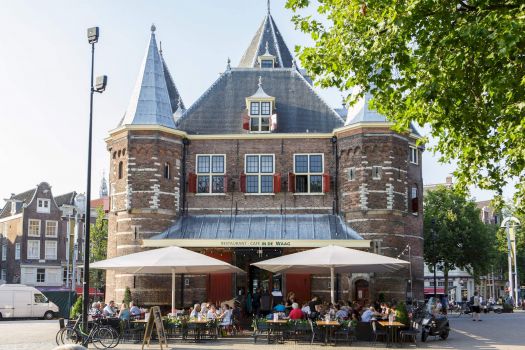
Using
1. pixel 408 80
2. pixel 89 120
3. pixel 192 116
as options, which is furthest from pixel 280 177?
pixel 408 80

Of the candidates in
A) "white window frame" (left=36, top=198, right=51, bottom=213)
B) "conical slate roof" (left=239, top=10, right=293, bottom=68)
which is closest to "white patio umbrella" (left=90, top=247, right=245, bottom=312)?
"conical slate roof" (left=239, top=10, right=293, bottom=68)

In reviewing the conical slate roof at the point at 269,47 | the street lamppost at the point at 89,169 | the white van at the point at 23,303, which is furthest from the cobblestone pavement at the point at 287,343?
the conical slate roof at the point at 269,47

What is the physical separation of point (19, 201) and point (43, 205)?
10.0 feet

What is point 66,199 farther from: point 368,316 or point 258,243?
point 368,316

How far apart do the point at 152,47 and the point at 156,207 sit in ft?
26.3

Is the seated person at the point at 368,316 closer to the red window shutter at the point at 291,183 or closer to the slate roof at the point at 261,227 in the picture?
the slate roof at the point at 261,227

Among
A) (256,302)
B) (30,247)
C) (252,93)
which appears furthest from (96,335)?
(30,247)

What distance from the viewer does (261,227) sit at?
30938 millimetres

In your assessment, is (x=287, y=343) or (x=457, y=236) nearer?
(x=287, y=343)

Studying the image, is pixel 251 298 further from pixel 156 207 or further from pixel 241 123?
pixel 241 123

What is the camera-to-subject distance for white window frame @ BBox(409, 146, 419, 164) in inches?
1332

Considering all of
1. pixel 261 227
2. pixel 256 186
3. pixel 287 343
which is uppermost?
pixel 256 186

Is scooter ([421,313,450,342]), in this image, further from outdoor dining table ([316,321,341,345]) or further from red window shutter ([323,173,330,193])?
red window shutter ([323,173,330,193])

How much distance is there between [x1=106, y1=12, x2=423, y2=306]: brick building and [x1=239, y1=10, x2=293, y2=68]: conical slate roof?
202 inches
